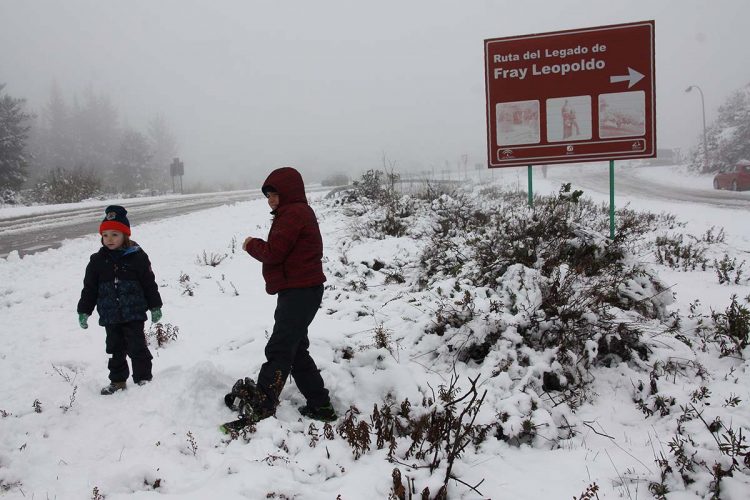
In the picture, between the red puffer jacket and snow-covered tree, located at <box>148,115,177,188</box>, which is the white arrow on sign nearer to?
the red puffer jacket

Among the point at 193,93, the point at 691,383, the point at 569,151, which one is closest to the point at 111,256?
the point at 691,383

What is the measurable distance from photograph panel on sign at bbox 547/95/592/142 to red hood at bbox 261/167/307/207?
531cm

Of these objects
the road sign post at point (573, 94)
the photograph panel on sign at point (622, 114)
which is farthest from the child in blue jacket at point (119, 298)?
the photograph panel on sign at point (622, 114)

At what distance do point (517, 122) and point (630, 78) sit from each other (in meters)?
1.71

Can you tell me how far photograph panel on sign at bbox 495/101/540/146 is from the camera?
7.39 m

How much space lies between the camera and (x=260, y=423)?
329 centimetres

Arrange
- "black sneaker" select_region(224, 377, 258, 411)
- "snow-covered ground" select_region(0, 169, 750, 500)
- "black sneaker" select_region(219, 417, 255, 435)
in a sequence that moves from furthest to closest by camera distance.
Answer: "black sneaker" select_region(224, 377, 258, 411) → "black sneaker" select_region(219, 417, 255, 435) → "snow-covered ground" select_region(0, 169, 750, 500)

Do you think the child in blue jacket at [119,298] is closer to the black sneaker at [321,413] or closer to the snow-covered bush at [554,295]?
the black sneaker at [321,413]

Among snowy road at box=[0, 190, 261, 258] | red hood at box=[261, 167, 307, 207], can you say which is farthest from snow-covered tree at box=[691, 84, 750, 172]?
red hood at box=[261, 167, 307, 207]

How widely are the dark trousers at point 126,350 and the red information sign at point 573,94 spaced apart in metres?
5.96

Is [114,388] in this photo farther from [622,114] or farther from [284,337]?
[622,114]

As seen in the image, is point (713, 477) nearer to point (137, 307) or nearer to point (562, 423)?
point (562, 423)

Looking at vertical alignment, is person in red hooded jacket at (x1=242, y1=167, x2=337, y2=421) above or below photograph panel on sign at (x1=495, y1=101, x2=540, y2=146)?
below

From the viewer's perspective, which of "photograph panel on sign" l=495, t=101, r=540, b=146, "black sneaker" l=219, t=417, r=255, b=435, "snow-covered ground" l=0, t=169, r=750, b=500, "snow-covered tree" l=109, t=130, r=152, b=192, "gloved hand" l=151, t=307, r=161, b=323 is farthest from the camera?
"snow-covered tree" l=109, t=130, r=152, b=192
